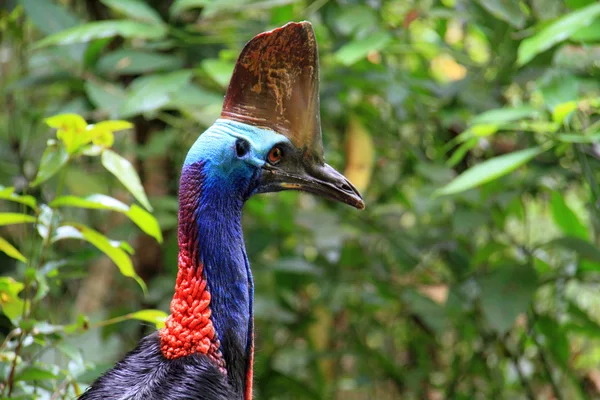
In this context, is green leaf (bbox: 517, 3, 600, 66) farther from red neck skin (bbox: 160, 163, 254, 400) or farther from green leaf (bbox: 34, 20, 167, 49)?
green leaf (bbox: 34, 20, 167, 49)

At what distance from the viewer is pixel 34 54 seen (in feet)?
8.40

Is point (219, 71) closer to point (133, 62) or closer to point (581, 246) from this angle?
point (133, 62)

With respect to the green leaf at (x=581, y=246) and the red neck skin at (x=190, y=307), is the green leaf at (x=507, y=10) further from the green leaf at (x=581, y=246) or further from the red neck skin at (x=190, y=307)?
the red neck skin at (x=190, y=307)

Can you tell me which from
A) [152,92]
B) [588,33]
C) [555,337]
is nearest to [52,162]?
[152,92]

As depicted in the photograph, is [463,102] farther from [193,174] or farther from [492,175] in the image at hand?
[193,174]

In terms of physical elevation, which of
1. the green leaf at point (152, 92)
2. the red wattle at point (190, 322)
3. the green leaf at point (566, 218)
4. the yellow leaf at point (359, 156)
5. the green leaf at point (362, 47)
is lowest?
the yellow leaf at point (359, 156)

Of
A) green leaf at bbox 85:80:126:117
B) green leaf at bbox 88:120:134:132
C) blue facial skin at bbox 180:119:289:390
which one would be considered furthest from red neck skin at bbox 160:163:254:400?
green leaf at bbox 85:80:126:117

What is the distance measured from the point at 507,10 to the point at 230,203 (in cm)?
106

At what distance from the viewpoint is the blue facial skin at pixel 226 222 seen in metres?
1.33

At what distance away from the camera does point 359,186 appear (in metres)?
2.71

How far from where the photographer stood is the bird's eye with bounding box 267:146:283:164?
1420 mm

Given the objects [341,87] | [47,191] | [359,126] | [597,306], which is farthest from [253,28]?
[597,306]

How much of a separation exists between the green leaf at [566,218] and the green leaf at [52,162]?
1.33 metres

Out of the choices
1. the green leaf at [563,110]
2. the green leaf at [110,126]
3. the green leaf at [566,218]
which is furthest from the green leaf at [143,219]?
the green leaf at [566,218]
